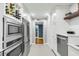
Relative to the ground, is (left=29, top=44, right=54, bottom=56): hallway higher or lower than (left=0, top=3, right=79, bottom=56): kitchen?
lower

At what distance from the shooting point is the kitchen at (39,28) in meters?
1.56

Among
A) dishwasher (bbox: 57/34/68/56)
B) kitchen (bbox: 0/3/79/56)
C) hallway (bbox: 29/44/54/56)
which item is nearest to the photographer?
kitchen (bbox: 0/3/79/56)

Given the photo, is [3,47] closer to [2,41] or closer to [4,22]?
[2,41]

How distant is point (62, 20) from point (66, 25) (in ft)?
0.83

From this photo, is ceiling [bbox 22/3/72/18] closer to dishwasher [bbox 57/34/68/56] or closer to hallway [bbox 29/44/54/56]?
dishwasher [bbox 57/34/68/56]

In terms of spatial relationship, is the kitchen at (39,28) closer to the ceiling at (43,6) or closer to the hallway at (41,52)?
the ceiling at (43,6)

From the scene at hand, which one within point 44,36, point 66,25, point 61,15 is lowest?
point 44,36

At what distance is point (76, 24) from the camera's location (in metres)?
4.24

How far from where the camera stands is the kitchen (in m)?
1.56

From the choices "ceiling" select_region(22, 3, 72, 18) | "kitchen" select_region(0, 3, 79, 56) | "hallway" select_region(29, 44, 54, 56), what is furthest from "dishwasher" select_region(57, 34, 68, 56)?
"ceiling" select_region(22, 3, 72, 18)

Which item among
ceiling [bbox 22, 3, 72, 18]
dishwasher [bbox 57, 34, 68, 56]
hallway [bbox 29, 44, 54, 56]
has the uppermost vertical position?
ceiling [bbox 22, 3, 72, 18]

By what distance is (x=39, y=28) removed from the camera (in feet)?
36.6

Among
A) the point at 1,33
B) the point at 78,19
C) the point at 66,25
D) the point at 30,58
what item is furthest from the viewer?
the point at 66,25

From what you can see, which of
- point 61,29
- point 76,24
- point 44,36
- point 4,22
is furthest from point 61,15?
point 44,36
